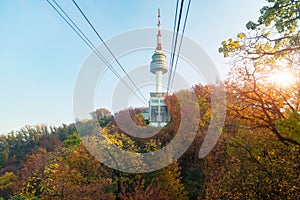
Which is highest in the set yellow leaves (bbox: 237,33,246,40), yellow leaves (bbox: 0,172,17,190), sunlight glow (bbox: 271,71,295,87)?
yellow leaves (bbox: 237,33,246,40)

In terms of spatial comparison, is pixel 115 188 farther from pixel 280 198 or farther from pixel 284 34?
pixel 284 34

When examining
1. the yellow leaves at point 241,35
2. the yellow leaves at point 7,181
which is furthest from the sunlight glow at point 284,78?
the yellow leaves at point 7,181

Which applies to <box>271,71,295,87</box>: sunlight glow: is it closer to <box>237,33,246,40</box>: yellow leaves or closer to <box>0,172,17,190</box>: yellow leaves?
<box>237,33,246,40</box>: yellow leaves

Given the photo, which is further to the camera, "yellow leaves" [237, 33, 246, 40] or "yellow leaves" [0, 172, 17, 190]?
"yellow leaves" [0, 172, 17, 190]

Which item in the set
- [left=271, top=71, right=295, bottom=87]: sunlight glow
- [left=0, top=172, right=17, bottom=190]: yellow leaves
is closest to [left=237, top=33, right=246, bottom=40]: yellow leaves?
[left=271, top=71, right=295, bottom=87]: sunlight glow

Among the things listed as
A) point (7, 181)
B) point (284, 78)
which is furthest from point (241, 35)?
point (7, 181)

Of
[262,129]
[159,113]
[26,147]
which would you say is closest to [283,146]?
[262,129]

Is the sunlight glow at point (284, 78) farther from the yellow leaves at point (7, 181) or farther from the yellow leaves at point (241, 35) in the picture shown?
the yellow leaves at point (7, 181)

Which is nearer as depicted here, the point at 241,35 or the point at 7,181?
the point at 241,35

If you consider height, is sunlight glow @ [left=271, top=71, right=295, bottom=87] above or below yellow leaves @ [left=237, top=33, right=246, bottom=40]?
below

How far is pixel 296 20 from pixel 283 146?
4.04m

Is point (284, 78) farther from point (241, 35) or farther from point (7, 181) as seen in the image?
point (7, 181)

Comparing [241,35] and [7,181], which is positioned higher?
[241,35]

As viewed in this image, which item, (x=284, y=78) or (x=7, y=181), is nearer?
(x=284, y=78)
